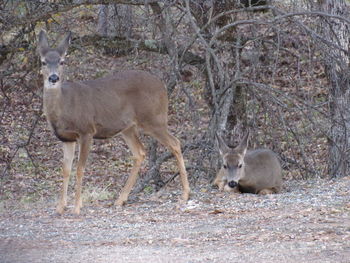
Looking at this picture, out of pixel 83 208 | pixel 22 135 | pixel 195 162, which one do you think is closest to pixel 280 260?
pixel 83 208

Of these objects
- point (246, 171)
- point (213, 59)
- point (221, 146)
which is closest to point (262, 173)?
point (246, 171)

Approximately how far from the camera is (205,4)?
12000 millimetres

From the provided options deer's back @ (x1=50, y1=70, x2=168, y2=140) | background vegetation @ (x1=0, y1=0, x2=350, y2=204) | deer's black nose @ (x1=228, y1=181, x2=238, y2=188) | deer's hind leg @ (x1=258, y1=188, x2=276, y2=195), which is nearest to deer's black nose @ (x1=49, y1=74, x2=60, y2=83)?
deer's back @ (x1=50, y1=70, x2=168, y2=140)

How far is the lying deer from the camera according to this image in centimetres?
1046

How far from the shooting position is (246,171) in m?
10.7

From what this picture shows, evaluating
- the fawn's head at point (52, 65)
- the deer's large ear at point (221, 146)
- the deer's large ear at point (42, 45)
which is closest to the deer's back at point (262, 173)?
the deer's large ear at point (221, 146)

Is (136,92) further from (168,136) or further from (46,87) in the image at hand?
(46,87)

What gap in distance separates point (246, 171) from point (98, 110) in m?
2.21

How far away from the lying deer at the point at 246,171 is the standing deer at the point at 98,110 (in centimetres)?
73

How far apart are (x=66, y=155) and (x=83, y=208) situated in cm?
64

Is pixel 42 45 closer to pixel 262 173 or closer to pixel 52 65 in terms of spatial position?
pixel 52 65

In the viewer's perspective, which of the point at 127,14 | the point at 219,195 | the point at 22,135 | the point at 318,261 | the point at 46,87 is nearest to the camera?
the point at 318,261

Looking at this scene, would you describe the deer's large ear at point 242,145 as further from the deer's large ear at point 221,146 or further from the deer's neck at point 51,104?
the deer's neck at point 51,104

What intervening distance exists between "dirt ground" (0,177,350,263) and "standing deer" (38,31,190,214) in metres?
0.51
